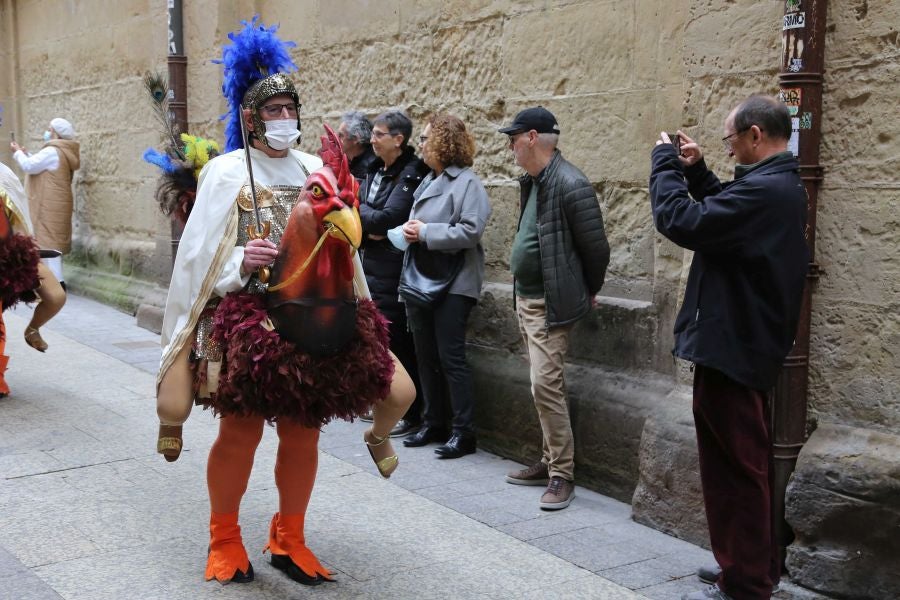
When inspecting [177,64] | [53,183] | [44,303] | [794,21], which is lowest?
[44,303]

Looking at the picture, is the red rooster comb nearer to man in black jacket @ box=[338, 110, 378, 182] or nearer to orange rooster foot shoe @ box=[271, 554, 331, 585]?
orange rooster foot shoe @ box=[271, 554, 331, 585]

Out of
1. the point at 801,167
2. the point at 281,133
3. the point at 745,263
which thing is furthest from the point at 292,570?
the point at 801,167

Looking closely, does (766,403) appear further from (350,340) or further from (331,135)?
(331,135)

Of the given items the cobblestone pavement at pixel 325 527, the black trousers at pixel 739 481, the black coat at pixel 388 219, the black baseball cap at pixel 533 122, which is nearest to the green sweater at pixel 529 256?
the black baseball cap at pixel 533 122

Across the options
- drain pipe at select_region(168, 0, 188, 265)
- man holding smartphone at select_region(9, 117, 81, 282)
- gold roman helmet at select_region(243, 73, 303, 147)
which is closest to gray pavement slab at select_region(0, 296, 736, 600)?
gold roman helmet at select_region(243, 73, 303, 147)

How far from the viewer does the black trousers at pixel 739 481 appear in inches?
146

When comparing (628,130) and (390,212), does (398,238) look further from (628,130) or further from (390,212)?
(628,130)

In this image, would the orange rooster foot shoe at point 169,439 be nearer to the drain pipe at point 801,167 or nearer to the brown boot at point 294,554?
the brown boot at point 294,554

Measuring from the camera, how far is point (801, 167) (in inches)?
162

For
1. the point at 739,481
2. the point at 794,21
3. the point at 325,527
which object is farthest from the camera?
the point at 325,527

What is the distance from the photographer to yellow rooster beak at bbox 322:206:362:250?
367 centimetres

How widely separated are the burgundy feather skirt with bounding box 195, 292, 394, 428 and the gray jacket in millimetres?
1872

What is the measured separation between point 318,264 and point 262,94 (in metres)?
0.73

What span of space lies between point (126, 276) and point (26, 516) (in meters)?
6.52
